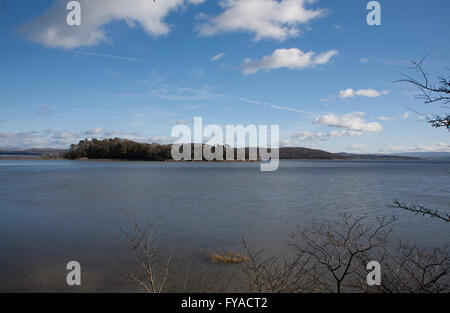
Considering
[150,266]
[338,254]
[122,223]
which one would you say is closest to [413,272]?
[338,254]

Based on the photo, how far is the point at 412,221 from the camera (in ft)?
41.2

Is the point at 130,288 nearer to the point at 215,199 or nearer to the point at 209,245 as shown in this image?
the point at 209,245

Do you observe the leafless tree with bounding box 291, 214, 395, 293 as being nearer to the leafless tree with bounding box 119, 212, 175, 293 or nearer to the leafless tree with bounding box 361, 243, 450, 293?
the leafless tree with bounding box 361, 243, 450, 293

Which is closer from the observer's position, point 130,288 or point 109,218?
point 130,288

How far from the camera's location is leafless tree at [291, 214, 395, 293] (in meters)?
4.80

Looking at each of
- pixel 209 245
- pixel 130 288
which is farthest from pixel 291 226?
pixel 130 288

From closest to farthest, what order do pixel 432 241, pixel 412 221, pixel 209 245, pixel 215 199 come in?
pixel 209 245 < pixel 432 241 < pixel 412 221 < pixel 215 199

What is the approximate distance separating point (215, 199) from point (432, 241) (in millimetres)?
11651

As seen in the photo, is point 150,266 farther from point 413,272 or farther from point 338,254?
point 413,272

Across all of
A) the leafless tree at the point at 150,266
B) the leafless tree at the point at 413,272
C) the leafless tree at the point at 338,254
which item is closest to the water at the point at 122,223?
the leafless tree at the point at 150,266

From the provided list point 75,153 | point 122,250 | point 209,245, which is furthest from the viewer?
point 75,153

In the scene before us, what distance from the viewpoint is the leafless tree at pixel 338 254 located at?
189 inches
